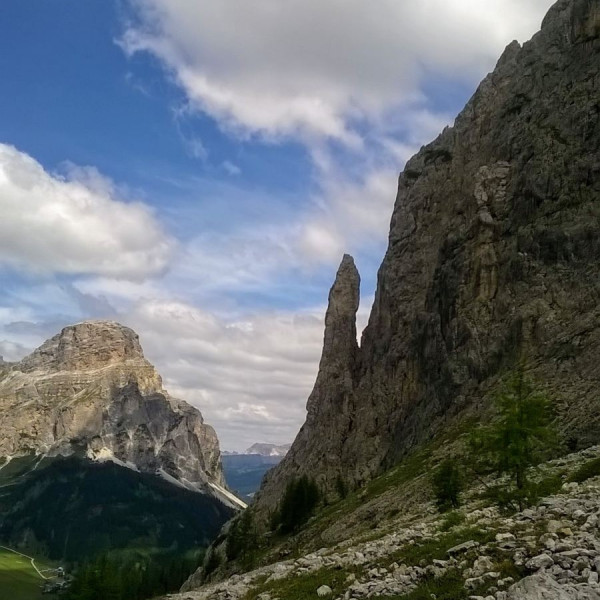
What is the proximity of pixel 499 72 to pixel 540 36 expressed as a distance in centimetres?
1436

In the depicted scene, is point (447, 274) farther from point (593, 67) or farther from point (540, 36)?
point (540, 36)

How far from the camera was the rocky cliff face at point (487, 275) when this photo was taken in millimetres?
103438

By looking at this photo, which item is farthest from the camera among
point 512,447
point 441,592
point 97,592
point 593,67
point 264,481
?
point 264,481

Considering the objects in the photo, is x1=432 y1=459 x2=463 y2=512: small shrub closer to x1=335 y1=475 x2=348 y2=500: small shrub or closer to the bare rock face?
x1=335 y1=475 x2=348 y2=500: small shrub

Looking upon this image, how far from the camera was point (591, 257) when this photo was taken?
104m

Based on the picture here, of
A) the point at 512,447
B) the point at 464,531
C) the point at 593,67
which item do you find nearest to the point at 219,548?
the point at 512,447

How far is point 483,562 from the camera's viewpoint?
71.7ft

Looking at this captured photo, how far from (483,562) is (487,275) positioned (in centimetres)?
11083

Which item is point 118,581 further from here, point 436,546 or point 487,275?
point 436,546

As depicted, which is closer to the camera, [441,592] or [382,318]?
[441,592]

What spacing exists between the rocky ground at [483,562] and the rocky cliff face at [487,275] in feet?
130

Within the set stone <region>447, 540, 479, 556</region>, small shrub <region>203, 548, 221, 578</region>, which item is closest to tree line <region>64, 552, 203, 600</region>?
small shrub <region>203, 548, 221, 578</region>

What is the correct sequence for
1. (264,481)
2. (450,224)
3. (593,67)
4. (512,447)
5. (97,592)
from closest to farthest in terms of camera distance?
(512,447) → (97,592) → (593,67) → (450,224) → (264,481)

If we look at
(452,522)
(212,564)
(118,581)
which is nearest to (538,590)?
(452,522)
